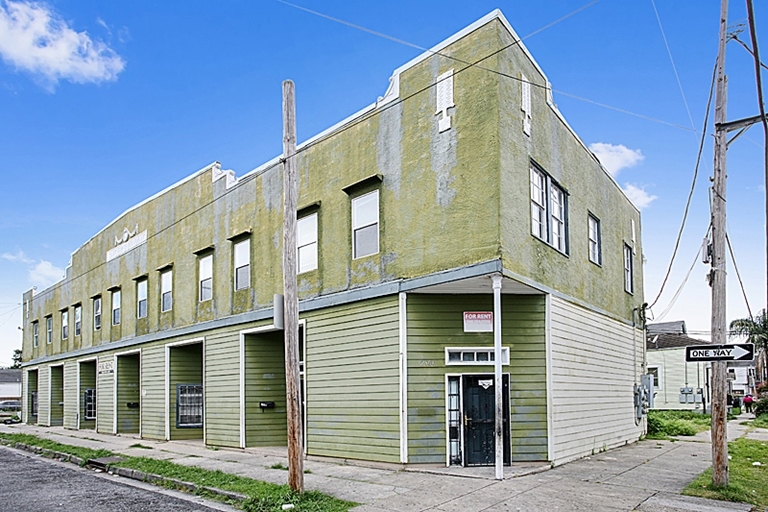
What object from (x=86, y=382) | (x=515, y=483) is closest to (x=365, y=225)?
(x=515, y=483)

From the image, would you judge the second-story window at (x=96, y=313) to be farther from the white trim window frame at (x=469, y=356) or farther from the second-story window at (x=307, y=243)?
the white trim window frame at (x=469, y=356)

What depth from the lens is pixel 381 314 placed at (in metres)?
13.9

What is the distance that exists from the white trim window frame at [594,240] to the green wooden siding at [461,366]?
4.37 meters

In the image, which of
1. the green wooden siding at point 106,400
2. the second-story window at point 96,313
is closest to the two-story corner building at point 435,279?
the green wooden siding at point 106,400

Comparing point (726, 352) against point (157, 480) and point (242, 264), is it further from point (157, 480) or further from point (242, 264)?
point (242, 264)

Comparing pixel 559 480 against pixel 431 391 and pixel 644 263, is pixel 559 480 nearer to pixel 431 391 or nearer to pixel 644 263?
pixel 431 391

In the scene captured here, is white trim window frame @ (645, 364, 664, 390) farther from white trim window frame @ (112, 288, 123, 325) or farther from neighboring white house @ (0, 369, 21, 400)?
neighboring white house @ (0, 369, 21, 400)

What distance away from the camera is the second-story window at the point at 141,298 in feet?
80.0

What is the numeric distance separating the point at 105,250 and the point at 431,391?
64.6 ft

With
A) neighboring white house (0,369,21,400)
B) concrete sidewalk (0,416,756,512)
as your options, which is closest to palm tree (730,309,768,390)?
concrete sidewalk (0,416,756,512)

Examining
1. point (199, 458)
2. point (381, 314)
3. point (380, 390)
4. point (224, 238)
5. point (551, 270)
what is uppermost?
point (224, 238)

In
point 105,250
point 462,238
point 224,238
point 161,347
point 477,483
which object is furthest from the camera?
point 105,250

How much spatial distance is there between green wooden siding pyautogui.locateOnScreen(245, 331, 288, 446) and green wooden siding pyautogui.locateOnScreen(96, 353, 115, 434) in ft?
33.7

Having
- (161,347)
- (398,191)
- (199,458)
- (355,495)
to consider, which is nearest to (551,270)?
(398,191)
